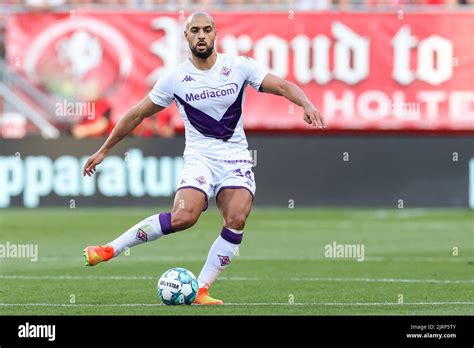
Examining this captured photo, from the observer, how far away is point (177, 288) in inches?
462

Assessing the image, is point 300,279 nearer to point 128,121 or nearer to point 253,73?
point 253,73

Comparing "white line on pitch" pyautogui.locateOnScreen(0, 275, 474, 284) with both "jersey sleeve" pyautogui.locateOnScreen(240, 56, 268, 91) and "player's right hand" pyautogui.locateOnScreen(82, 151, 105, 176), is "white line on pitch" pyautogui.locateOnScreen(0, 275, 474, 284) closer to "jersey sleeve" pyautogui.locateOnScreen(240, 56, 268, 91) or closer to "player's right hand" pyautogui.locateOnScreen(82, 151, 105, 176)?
"player's right hand" pyautogui.locateOnScreen(82, 151, 105, 176)

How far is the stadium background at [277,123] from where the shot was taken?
78.4ft

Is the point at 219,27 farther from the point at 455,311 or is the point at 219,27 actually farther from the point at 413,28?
the point at 455,311

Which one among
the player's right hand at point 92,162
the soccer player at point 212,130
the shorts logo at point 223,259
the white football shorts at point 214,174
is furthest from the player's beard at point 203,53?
the shorts logo at point 223,259

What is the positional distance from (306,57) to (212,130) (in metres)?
18.3

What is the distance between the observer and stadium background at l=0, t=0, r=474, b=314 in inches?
941

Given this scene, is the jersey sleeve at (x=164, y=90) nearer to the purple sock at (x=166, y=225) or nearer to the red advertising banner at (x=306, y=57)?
the purple sock at (x=166, y=225)

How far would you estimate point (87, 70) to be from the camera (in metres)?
30.1

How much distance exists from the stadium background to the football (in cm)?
695

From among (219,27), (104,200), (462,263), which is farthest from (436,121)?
(462,263)

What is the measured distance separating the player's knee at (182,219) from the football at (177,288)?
407 mm
